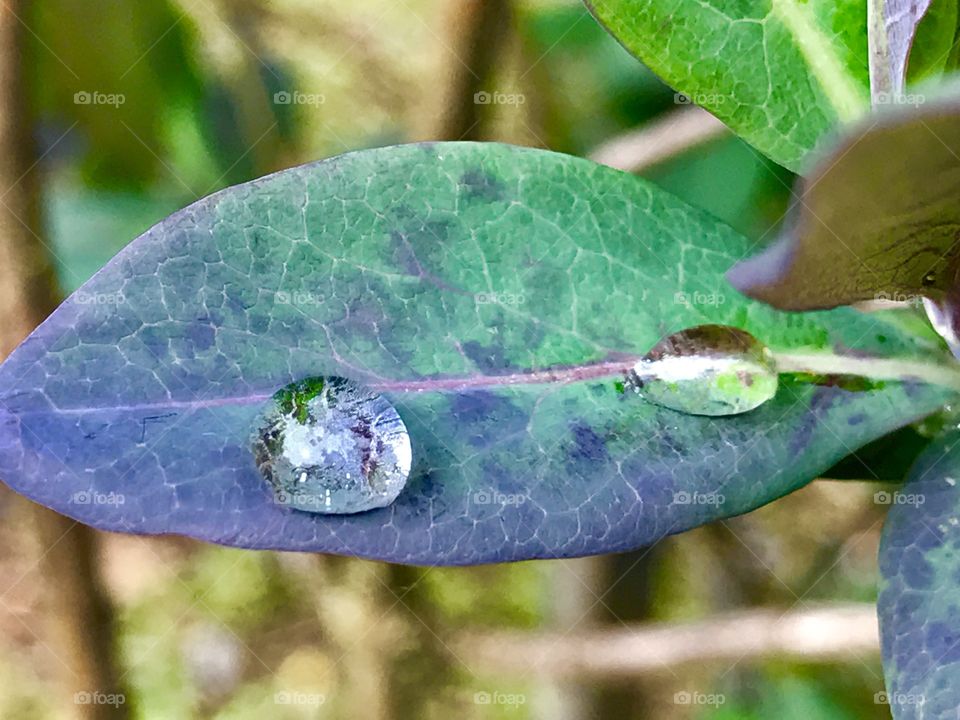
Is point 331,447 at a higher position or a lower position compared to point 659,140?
lower

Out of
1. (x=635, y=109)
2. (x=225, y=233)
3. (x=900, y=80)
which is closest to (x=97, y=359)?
(x=225, y=233)

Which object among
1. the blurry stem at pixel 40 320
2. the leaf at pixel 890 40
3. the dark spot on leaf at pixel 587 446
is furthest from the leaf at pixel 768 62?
the blurry stem at pixel 40 320

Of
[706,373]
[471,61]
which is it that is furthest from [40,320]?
[706,373]

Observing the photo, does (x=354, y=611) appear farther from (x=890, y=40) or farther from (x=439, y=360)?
(x=890, y=40)

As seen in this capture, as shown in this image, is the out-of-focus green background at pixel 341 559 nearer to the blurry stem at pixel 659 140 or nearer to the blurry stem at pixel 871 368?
the blurry stem at pixel 659 140

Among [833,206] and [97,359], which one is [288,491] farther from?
[833,206]

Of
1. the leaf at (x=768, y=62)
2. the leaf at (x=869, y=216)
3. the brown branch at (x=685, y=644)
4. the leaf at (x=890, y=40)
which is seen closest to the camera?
the leaf at (x=869, y=216)

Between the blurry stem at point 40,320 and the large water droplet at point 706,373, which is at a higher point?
the blurry stem at point 40,320

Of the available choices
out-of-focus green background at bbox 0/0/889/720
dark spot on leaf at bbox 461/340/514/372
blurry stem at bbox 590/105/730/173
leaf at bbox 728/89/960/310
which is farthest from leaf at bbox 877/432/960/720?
blurry stem at bbox 590/105/730/173
